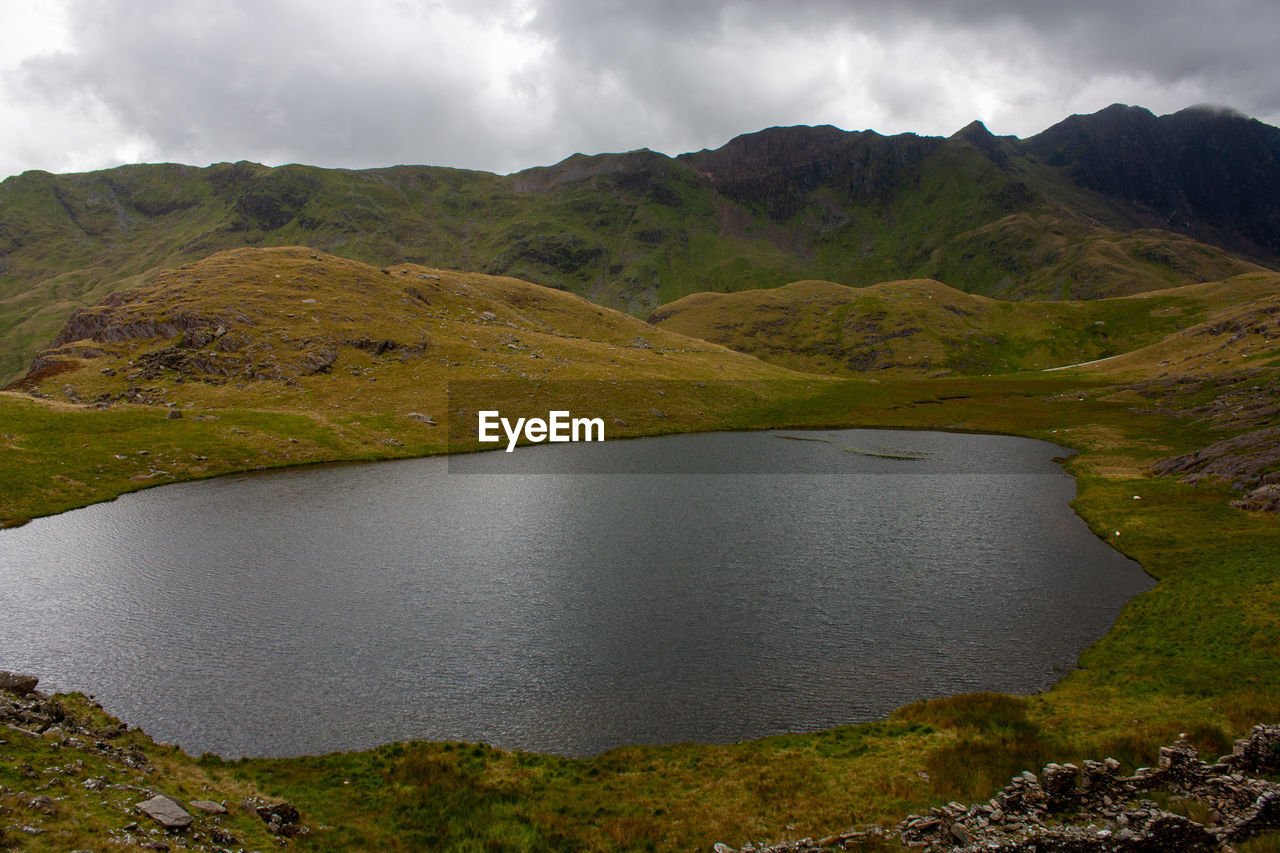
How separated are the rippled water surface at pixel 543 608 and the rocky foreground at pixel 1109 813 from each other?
8.40m

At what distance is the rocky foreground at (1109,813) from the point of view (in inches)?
671

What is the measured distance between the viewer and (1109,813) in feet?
61.3

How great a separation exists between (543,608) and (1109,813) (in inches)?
1105

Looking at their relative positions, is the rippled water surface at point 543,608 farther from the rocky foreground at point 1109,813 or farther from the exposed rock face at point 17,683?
the rocky foreground at point 1109,813

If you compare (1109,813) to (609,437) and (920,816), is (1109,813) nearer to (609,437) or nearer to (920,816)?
(920,816)

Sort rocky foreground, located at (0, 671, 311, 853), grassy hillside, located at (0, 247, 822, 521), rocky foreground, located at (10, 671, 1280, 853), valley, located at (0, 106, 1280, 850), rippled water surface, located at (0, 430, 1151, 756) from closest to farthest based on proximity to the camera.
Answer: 1. rocky foreground, located at (0, 671, 311, 853)
2. rocky foreground, located at (10, 671, 1280, 853)
3. valley, located at (0, 106, 1280, 850)
4. rippled water surface, located at (0, 430, 1151, 756)
5. grassy hillside, located at (0, 247, 822, 521)

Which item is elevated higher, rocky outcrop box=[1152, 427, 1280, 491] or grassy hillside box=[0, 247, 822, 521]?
grassy hillside box=[0, 247, 822, 521]

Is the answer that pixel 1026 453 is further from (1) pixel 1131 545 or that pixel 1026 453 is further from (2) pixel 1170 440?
(1) pixel 1131 545

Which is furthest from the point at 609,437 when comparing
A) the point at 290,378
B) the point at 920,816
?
the point at 920,816

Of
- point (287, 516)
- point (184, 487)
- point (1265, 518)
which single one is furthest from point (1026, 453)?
point (184, 487)

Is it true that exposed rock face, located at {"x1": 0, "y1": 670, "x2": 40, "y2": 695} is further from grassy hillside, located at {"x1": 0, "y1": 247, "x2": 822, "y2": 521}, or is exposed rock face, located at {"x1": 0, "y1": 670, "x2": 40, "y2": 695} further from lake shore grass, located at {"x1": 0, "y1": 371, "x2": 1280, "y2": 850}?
grassy hillside, located at {"x1": 0, "y1": 247, "x2": 822, "y2": 521}

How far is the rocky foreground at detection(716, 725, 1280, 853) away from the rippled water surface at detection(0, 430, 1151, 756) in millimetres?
8395

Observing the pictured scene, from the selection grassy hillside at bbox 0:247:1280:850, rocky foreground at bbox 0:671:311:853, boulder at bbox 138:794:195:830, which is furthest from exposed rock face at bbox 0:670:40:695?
boulder at bbox 138:794:195:830

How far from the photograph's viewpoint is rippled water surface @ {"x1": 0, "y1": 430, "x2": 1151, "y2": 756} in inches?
1115
